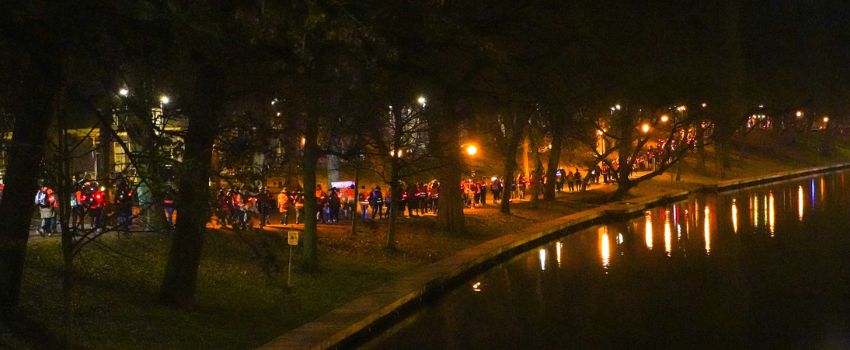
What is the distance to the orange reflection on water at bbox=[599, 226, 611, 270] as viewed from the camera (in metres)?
23.9

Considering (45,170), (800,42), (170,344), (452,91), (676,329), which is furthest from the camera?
(800,42)

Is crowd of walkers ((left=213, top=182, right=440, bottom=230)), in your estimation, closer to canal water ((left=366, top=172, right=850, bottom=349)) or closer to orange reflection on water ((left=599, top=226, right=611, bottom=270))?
orange reflection on water ((left=599, top=226, right=611, bottom=270))

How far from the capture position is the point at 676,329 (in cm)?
1497

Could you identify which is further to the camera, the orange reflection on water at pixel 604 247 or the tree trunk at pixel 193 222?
the orange reflection on water at pixel 604 247

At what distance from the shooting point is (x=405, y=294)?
16688mm

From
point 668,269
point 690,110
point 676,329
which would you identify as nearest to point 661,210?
point 690,110

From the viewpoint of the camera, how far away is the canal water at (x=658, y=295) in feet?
47.4

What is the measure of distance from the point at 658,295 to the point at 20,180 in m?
11.9

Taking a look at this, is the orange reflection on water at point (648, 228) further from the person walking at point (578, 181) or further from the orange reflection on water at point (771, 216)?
the person walking at point (578, 181)

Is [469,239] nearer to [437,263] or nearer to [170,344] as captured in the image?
[437,263]

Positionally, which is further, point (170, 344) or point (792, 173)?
point (792, 173)

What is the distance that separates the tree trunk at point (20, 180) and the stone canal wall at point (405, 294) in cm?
323

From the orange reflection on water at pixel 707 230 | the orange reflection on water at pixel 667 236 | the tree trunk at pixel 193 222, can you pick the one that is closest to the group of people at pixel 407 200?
the orange reflection on water at pixel 667 236

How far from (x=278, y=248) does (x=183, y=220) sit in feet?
24.8
